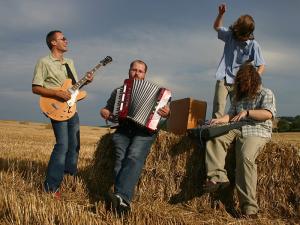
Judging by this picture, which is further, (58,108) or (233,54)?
(233,54)

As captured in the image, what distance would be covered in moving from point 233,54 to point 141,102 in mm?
1666

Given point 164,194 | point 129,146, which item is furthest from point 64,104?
point 164,194

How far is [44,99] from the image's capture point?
6000mm

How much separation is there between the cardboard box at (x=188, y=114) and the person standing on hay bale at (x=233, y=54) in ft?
0.74

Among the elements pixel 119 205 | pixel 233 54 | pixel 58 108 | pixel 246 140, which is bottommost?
pixel 119 205

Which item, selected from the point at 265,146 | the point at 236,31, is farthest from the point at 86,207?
the point at 236,31

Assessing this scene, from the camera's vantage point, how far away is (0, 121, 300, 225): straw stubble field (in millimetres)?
4426

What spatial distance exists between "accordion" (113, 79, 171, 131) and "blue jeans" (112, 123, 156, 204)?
0.60ft

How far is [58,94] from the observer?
5.91 m

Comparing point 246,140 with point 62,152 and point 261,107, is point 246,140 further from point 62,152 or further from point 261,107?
point 62,152

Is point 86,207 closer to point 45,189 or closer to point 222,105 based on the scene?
point 45,189

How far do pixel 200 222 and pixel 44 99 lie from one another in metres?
2.68

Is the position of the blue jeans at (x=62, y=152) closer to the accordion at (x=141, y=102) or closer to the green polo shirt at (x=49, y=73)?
the green polo shirt at (x=49, y=73)

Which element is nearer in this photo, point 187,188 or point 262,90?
point 262,90
